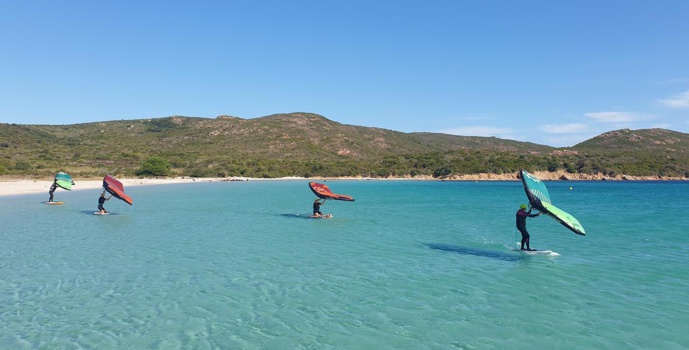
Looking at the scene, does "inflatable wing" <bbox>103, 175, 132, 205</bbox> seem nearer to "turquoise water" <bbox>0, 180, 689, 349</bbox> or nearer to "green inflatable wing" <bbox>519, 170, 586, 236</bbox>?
"turquoise water" <bbox>0, 180, 689, 349</bbox>

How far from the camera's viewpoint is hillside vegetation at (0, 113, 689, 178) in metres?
98.6

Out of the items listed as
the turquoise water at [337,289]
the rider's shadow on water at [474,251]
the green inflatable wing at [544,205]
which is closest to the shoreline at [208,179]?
the turquoise water at [337,289]

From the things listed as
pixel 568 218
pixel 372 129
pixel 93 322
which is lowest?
pixel 93 322

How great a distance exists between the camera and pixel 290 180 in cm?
10281

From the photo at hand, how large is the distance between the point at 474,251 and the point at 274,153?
12259 centimetres

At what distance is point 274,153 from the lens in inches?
5443

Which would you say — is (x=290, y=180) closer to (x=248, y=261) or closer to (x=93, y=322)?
(x=248, y=261)

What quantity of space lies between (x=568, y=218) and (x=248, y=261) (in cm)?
1192

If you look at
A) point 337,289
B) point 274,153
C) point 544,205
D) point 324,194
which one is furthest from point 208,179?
point 337,289

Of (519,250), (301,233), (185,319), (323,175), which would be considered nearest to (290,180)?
(323,175)

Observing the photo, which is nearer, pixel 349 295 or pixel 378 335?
pixel 378 335

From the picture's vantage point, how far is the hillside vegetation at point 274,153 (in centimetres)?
9856

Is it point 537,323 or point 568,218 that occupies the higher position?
point 568,218

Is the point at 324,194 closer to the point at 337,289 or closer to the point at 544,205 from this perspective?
the point at 544,205
